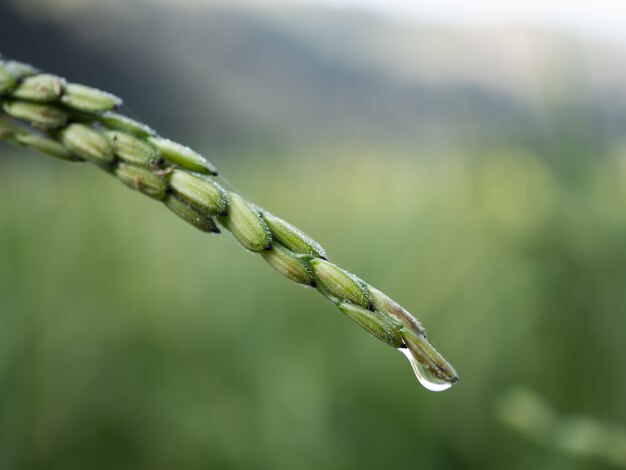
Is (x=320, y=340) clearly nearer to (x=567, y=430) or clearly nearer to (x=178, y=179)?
(x=567, y=430)

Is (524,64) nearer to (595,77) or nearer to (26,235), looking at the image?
(595,77)

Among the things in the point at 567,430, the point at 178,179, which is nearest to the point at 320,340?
the point at 567,430

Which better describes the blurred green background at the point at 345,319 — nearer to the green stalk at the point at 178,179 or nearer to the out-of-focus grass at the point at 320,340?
the out-of-focus grass at the point at 320,340

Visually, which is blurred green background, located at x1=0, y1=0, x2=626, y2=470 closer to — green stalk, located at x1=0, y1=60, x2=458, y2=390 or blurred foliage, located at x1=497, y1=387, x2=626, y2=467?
blurred foliage, located at x1=497, y1=387, x2=626, y2=467

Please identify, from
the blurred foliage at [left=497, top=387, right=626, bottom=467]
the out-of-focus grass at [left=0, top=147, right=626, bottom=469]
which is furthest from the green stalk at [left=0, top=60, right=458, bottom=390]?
the out-of-focus grass at [left=0, top=147, right=626, bottom=469]

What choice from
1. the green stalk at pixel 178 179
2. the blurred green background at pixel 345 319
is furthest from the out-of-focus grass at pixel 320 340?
the green stalk at pixel 178 179

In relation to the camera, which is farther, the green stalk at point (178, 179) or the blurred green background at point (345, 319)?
the blurred green background at point (345, 319)
